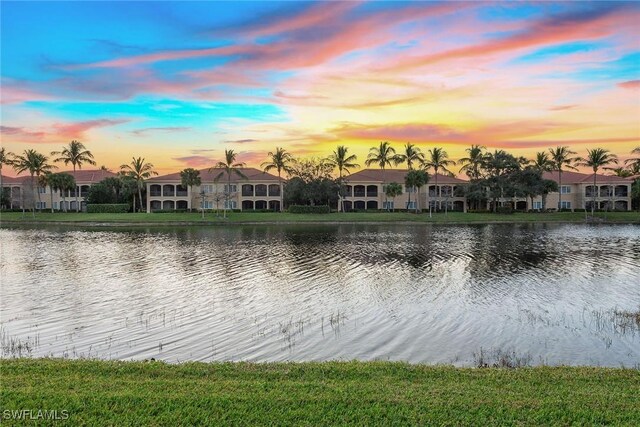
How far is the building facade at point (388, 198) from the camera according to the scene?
99.0 m

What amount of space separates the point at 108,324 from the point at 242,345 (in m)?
4.80

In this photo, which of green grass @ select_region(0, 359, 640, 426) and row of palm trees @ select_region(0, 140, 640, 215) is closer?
green grass @ select_region(0, 359, 640, 426)

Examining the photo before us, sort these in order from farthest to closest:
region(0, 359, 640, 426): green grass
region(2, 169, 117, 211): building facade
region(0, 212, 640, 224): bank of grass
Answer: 1. region(2, 169, 117, 211): building facade
2. region(0, 212, 640, 224): bank of grass
3. region(0, 359, 640, 426): green grass

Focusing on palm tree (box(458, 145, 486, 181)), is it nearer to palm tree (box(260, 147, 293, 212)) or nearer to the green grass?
palm tree (box(260, 147, 293, 212))

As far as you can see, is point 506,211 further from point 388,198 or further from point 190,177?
point 190,177

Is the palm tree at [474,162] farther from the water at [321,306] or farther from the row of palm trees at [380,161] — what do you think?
the water at [321,306]

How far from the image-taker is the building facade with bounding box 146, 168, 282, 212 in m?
97.2

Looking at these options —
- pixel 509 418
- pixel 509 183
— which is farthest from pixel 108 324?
pixel 509 183

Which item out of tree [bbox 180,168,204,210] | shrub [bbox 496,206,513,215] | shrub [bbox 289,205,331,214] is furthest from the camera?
tree [bbox 180,168,204,210]

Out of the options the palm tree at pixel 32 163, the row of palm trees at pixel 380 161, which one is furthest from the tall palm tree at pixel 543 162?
the palm tree at pixel 32 163

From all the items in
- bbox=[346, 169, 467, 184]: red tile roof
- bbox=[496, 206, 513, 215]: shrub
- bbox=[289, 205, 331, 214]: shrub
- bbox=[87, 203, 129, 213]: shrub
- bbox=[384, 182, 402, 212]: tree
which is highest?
bbox=[346, 169, 467, 184]: red tile roof

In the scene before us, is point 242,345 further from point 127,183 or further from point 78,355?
point 127,183

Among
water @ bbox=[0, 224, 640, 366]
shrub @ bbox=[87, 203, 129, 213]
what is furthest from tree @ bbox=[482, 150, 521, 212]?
shrub @ bbox=[87, 203, 129, 213]

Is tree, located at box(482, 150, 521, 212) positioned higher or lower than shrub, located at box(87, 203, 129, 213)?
higher
